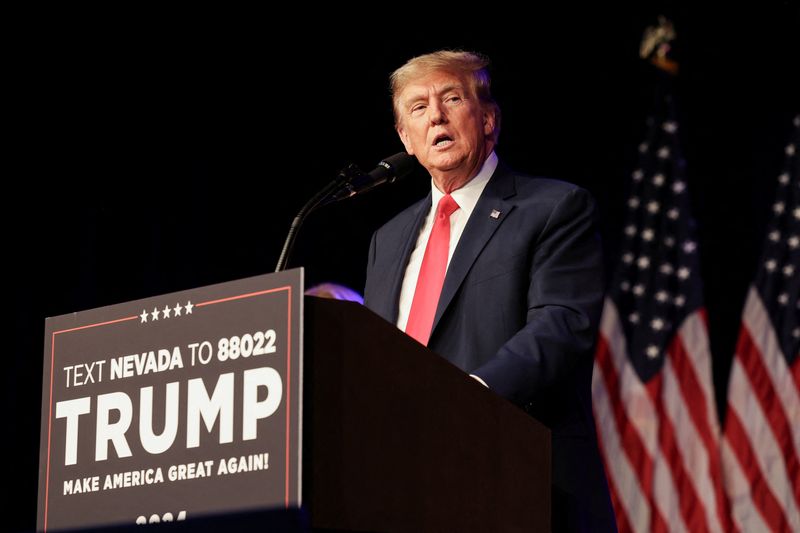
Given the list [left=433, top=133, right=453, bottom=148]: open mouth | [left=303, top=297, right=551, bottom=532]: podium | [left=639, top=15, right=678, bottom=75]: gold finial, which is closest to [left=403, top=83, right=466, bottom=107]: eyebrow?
[left=433, top=133, right=453, bottom=148]: open mouth

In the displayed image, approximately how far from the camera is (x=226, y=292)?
1558 millimetres

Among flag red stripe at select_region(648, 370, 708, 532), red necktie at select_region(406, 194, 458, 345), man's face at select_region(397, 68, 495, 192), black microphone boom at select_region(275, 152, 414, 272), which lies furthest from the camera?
flag red stripe at select_region(648, 370, 708, 532)

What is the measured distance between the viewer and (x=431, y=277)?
97.9 inches

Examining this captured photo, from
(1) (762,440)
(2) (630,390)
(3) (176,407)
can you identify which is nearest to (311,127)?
(2) (630,390)

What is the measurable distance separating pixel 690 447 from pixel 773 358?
61 cm

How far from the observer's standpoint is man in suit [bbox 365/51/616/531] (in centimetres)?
216

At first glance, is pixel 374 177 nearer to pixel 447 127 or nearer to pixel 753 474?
pixel 447 127

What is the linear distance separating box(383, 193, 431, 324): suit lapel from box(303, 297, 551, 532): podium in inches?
29.2

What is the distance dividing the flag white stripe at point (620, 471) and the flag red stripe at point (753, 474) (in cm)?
51

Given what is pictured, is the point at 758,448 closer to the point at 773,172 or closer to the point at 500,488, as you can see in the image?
the point at 773,172

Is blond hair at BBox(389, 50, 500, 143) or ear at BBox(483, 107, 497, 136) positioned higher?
blond hair at BBox(389, 50, 500, 143)

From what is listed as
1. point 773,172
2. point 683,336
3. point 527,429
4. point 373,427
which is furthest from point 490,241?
point 773,172

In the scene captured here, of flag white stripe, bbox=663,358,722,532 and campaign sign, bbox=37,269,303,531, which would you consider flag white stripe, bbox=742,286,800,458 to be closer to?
flag white stripe, bbox=663,358,722,532

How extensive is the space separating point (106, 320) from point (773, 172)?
496 centimetres
